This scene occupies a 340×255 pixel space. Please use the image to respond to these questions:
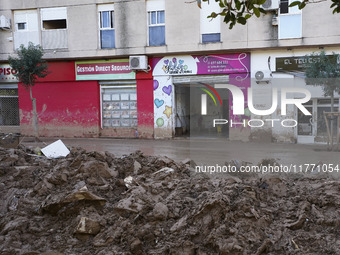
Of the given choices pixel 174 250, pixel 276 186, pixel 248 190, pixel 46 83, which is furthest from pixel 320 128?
pixel 46 83

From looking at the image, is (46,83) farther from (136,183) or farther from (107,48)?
(136,183)

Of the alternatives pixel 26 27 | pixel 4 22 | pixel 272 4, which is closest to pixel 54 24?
pixel 26 27

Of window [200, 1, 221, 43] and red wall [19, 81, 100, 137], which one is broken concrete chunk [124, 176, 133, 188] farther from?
red wall [19, 81, 100, 137]

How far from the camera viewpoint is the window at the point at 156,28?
15.5 m

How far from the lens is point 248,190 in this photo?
3871mm

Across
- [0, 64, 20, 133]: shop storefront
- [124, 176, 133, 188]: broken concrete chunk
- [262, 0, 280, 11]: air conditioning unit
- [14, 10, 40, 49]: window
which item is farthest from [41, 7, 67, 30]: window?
[124, 176, 133, 188]: broken concrete chunk

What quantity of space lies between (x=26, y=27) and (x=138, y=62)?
603 centimetres

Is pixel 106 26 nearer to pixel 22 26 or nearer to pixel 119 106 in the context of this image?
pixel 119 106

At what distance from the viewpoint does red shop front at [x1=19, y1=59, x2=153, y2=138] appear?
16.2m

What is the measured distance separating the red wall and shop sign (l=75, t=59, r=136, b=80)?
38 cm

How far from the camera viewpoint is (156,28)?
51.2ft

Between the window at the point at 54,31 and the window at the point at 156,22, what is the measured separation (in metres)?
4.08

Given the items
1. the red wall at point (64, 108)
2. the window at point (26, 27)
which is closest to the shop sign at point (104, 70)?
the red wall at point (64, 108)

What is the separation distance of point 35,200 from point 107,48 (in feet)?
42.0
